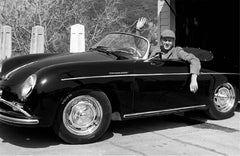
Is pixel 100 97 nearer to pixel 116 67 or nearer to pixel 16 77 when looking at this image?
pixel 116 67

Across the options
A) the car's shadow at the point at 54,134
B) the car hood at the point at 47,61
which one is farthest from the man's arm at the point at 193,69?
the car hood at the point at 47,61

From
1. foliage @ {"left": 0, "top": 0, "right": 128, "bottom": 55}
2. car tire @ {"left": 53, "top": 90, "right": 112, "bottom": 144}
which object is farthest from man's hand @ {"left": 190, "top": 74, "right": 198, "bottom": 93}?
foliage @ {"left": 0, "top": 0, "right": 128, "bottom": 55}

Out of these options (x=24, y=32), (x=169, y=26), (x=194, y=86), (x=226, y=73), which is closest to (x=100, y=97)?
(x=194, y=86)

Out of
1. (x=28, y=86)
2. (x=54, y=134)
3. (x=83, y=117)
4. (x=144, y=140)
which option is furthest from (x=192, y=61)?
(x=28, y=86)

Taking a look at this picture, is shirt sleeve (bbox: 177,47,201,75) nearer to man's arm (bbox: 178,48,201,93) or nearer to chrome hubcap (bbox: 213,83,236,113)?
man's arm (bbox: 178,48,201,93)

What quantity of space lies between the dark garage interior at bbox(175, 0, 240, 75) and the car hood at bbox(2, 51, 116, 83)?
4.70 m

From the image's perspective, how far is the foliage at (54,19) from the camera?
1420 centimetres

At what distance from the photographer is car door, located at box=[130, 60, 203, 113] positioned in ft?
16.4

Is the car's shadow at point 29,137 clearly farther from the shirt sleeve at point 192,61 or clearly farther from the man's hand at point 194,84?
the shirt sleeve at point 192,61

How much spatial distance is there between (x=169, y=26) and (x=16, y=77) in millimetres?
7176

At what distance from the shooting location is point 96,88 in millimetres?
4652

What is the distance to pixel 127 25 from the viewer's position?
17438 millimetres

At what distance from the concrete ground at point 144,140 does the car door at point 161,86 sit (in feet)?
1.30

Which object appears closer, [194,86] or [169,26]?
[194,86]
